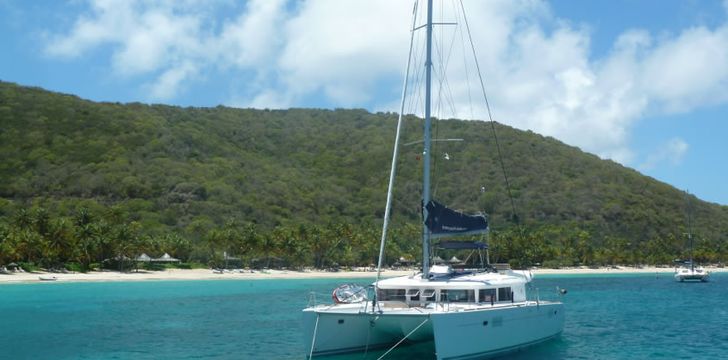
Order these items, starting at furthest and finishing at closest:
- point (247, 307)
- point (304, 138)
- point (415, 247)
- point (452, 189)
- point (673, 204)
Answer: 1. point (304, 138)
2. point (673, 204)
3. point (452, 189)
4. point (415, 247)
5. point (247, 307)

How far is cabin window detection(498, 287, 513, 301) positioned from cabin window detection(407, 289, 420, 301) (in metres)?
2.42

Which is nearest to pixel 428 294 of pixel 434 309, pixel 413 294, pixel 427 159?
pixel 413 294

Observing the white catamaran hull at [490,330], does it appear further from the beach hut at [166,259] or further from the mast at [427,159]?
the beach hut at [166,259]

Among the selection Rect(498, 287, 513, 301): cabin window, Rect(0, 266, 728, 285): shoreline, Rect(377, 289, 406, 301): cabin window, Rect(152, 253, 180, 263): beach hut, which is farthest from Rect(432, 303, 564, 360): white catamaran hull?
Rect(152, 253, 180, 263): beach hut

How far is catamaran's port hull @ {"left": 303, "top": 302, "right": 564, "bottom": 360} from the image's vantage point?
16.0 metres

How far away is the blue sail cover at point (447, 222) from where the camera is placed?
61.7 feet

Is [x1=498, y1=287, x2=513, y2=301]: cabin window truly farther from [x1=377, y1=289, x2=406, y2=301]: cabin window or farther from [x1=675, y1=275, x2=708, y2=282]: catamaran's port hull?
[x1=675, y1=275, x2=708, y2=282]: catamaran's port hull

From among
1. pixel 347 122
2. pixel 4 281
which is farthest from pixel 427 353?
pixel 347 122

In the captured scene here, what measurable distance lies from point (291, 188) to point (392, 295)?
96.7 meters

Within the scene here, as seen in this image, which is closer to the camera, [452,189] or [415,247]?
[415,247]

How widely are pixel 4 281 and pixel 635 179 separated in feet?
364

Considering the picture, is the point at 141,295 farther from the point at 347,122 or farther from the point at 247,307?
the point at 347,122

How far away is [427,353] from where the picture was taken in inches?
768

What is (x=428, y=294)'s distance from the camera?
60.1ft
